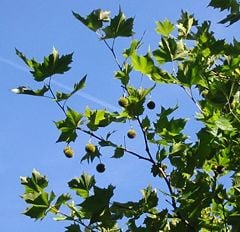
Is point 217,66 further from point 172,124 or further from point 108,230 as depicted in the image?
point 108,230

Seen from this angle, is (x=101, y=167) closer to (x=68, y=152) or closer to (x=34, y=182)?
(x=68, y=152)

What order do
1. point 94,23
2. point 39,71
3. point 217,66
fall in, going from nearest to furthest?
point 39,71
point 94,23
point 217,66

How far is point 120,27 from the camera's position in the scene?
4203mm

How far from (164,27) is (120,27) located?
1.57 ft

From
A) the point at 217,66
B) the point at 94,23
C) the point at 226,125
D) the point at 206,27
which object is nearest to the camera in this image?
the point at 226,125

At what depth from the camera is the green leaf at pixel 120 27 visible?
165 inches

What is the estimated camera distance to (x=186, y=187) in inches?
149

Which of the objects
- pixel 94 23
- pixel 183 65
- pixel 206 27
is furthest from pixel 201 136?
pixel 206 27

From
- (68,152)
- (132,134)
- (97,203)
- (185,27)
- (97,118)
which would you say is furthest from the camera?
(185,27)

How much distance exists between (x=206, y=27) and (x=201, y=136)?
1.59 m

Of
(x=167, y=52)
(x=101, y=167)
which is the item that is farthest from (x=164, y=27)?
(x=101, y=167)

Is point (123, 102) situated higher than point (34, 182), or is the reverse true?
point (123, 102)


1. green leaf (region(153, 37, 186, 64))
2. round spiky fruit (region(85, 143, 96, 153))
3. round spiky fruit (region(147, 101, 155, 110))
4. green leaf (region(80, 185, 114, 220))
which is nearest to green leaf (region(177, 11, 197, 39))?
round spiky fruit (region(147, 101, 155, 110))

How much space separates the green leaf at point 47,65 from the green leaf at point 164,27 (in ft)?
3.06
